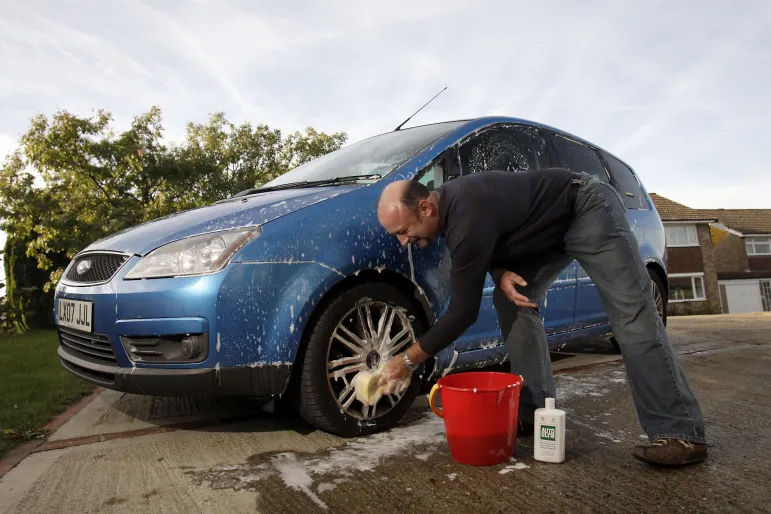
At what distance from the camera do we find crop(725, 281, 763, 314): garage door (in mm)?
33375

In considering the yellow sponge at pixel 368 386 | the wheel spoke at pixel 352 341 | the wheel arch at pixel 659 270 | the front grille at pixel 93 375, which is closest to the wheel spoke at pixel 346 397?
the wheel spoke at pixel 352 341

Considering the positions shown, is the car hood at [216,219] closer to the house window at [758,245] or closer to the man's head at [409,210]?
the man's head at [409,210]

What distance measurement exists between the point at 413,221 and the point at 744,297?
38257 millimetres

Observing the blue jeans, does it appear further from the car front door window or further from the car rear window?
the car rear window

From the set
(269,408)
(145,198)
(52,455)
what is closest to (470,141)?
(269,408)

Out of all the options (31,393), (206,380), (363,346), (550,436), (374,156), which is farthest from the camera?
(31,393)

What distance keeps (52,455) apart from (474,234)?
209 cm

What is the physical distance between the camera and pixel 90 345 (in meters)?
2.57

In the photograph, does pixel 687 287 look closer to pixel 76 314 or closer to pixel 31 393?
pixel 31 393

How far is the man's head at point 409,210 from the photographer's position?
209 centimetres

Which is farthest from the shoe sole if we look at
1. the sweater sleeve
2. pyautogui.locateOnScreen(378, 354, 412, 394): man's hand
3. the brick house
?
the brick house

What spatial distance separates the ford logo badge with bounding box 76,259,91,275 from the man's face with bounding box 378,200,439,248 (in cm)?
153

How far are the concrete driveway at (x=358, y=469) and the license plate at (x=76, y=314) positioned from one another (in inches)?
21.9

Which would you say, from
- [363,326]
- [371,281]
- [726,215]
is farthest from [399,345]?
[726,215]
